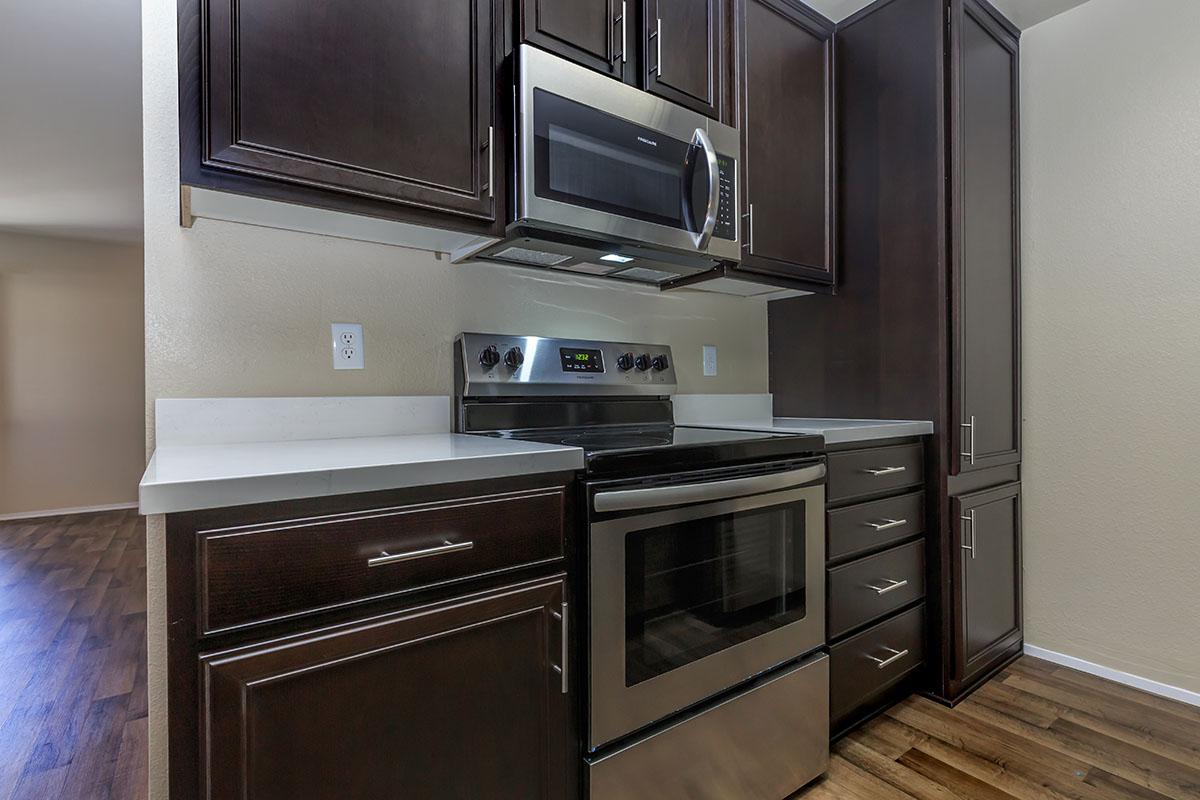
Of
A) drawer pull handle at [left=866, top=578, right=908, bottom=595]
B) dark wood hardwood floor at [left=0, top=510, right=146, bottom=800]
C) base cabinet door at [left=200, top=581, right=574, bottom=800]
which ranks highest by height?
base cabinet door at [left=200, top=581, right=574, bottom=800]

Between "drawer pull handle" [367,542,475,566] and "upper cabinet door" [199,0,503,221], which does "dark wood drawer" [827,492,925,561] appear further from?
"upper cabinet door" [199,0,503,221]

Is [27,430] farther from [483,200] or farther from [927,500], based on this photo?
[927,500]

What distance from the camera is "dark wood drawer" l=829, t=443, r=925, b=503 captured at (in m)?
1.66

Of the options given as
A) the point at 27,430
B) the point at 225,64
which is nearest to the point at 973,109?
the point at 225,64

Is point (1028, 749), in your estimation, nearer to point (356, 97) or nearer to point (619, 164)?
point (619, 164)

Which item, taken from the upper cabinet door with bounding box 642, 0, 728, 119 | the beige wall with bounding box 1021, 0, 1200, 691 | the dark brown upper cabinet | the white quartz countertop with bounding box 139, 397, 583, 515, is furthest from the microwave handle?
the beige wall with bounding box 1021, 0, 1200, 691

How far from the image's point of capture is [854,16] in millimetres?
2084

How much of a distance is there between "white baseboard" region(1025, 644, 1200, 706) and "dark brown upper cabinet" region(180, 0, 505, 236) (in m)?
2.46

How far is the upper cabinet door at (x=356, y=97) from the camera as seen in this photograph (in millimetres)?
1057

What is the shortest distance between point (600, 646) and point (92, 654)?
2.52m

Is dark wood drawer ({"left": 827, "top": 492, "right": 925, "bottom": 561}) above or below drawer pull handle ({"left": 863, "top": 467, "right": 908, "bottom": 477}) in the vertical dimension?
below

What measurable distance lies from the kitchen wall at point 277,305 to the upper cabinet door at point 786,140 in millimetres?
600

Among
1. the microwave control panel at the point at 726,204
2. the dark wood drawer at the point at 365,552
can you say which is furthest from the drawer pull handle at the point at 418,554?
the microwave control panel at the point at 726,204

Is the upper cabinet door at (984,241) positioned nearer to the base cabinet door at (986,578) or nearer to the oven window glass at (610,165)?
the base cabinet door at (986,578)
